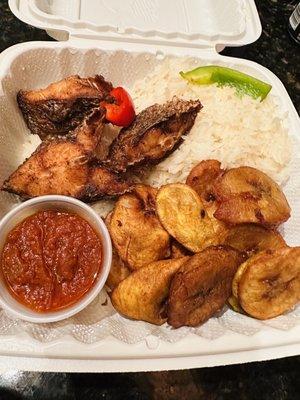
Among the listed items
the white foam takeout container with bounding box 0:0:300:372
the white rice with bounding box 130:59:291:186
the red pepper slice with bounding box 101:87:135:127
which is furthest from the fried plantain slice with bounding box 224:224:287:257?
the red pepper slice with bounding box 101:87:135:127

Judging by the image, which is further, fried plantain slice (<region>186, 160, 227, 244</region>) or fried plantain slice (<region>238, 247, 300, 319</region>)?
fried plantain slice (<region>186, 160, 227, 244</region>)

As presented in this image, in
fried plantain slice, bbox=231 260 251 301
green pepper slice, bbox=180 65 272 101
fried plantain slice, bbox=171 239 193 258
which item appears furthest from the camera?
green pepper slice, bbox=180 65 272 101

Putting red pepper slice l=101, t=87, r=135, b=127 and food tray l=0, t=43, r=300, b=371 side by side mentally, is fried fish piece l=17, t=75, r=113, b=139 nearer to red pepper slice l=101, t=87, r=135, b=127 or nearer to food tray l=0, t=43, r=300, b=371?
red pepper slice l=101, t=87, r=135, b=127

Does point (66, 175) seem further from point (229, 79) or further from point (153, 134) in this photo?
point (229, 79)

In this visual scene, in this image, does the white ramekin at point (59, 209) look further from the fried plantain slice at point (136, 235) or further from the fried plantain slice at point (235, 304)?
the fried plantain slice at point (235, 304)

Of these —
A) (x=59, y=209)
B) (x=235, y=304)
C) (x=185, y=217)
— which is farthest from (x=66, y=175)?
(x=235, y=304)

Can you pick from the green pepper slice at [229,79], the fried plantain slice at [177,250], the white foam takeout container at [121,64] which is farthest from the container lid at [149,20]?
the fried plantain slice at [177,250]

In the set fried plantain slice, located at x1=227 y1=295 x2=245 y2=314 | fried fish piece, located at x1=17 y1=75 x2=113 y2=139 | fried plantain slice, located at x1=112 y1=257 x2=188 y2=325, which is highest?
fried fish piece, located at x1=17 y1=75 x2=113 y2=139
